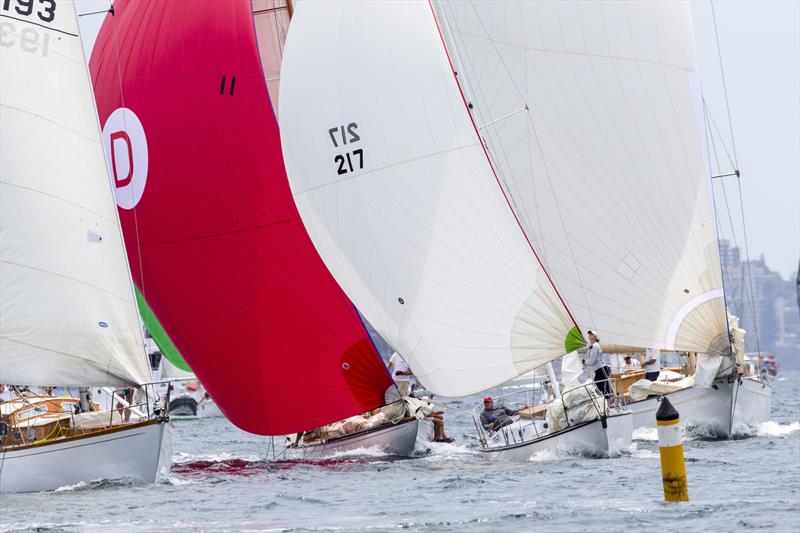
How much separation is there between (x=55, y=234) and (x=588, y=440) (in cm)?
647

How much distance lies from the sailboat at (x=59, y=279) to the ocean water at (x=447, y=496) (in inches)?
18.3

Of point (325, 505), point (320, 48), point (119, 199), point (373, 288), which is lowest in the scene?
point (325, 505)

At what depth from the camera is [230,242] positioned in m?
18.0

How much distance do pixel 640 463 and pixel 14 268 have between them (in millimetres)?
7268

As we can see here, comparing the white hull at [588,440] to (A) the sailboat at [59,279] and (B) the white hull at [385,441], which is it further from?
(A) the sailboat at [59,279]

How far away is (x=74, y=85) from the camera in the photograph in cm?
1598

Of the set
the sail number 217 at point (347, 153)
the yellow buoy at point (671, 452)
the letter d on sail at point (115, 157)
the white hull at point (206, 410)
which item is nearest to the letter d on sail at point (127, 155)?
the letter d on sail at point (115, 157)

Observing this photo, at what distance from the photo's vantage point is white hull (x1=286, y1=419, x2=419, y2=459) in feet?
57.5

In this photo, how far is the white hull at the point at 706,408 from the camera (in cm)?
1808

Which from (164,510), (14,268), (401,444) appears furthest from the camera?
(401,444)

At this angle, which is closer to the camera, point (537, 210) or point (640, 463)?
point (640, 463)

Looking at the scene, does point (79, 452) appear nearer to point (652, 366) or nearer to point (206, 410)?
point (652, 366)

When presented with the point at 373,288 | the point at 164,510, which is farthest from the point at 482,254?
the point at 164,510

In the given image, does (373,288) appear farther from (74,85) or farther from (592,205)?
(74,85)
